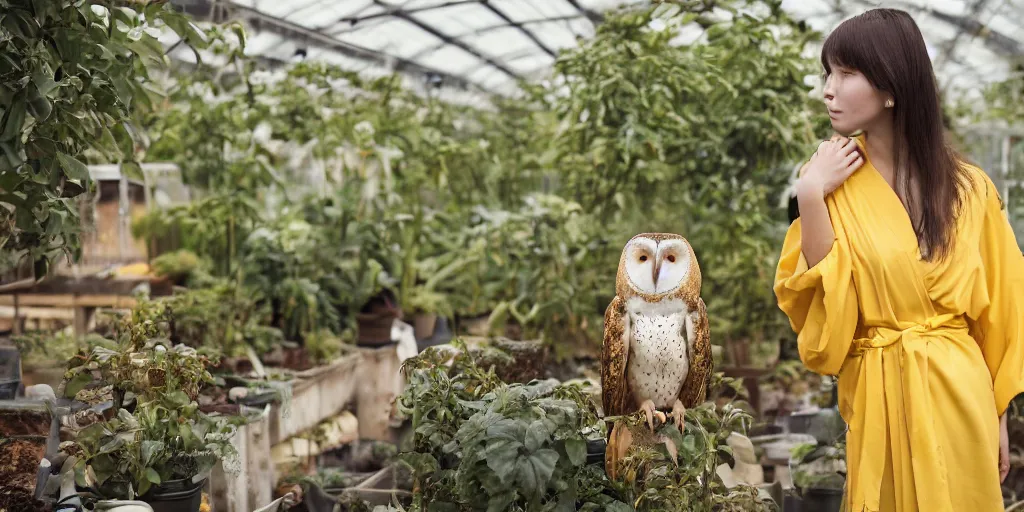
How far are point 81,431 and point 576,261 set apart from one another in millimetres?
2294

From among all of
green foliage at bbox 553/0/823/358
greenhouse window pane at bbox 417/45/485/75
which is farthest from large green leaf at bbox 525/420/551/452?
greenhouse window pane at bbox 417/45/485/75

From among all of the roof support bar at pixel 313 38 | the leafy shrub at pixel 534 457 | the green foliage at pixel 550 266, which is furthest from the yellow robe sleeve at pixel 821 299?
the roof support bar at pixel 313 38

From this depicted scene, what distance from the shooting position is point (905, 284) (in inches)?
65.1

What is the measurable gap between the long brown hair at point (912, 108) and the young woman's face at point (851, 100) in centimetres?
1

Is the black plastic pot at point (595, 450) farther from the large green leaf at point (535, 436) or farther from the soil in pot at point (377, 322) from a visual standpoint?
the soil in pot at point (377, 322)

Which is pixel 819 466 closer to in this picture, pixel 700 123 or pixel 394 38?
pixel 700 123

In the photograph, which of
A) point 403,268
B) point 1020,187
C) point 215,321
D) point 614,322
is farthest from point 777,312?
point 215,321

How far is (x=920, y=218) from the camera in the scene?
1.70m

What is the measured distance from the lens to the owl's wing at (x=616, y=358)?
209 centimetres

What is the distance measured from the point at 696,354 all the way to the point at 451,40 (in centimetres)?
302

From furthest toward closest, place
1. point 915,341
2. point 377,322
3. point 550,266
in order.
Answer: point 377,322
point 550,266
point 915,341

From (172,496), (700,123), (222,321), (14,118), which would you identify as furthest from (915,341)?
(222,321)

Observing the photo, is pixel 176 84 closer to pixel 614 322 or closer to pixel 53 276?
pixel 53 276

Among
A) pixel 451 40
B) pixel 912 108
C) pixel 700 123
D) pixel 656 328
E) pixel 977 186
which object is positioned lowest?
pixel 656 328
